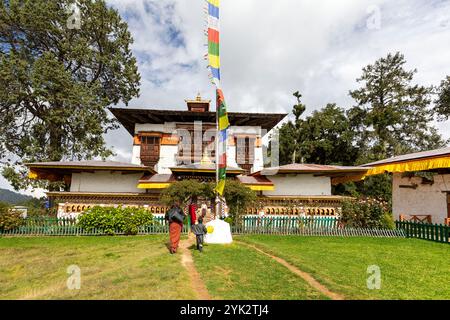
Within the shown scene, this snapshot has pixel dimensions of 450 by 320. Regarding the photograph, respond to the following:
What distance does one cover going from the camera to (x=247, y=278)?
5840 mm

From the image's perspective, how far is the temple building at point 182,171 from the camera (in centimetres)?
1617

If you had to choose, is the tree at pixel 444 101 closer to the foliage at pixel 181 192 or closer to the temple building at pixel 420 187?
the temple building at pixel 420 187

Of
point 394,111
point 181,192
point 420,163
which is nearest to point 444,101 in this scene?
point 394,111

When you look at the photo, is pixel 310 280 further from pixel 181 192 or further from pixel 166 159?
pixel 166 159

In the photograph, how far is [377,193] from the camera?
2583cm

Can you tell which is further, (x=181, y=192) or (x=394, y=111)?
(x=394, y=111)

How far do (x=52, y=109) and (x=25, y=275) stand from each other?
2126 centimetres

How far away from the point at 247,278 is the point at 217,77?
715 cm

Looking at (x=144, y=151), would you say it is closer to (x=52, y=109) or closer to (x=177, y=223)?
(x=52, y=109)

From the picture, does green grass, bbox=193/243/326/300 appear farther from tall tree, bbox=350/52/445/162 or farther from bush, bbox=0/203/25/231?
tall tree, bbox=350/52/445/162

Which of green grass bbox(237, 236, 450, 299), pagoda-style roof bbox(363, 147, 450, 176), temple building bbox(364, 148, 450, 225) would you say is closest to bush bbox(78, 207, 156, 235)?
green grass bbox(237, 236, 450, 299)

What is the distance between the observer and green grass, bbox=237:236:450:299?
Answer: 17.7ft

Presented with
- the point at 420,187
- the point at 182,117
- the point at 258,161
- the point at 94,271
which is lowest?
the point at 94,271

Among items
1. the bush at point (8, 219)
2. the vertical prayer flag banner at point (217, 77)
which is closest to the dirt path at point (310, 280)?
the vertical prayer flag banner at point (217, 77)
